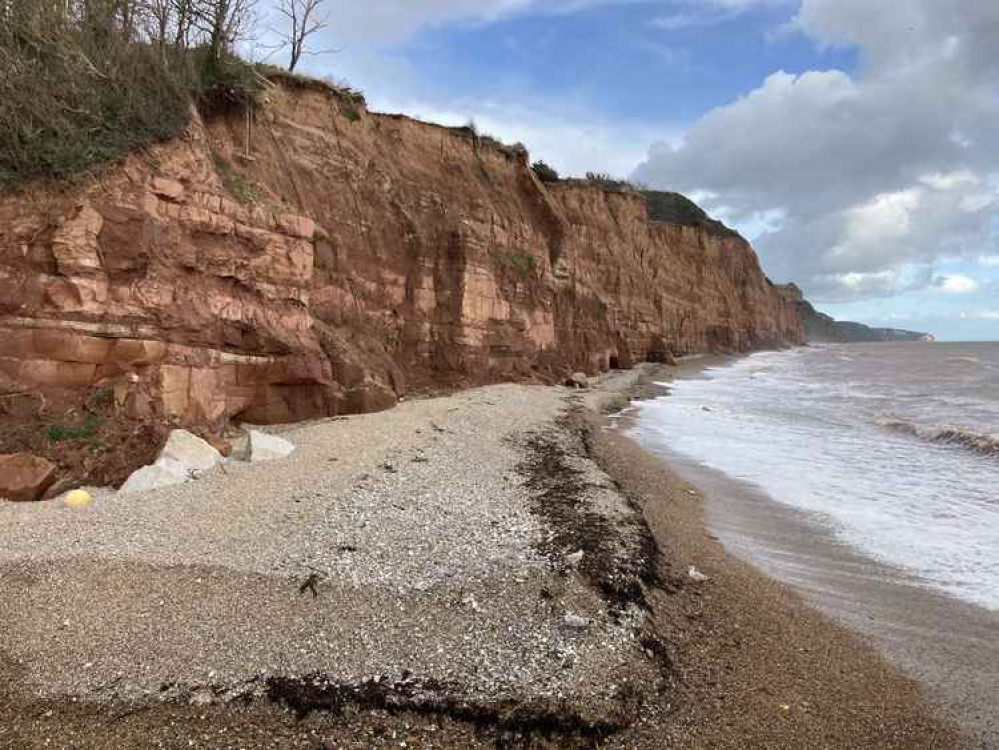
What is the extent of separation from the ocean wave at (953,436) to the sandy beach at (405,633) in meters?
8.80

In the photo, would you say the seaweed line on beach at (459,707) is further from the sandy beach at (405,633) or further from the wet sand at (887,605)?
the wet sand at (887,605)

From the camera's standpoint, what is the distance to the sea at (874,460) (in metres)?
6.98

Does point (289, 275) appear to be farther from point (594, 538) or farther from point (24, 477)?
point (594, 538)

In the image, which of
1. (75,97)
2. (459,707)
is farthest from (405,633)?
(75,97)

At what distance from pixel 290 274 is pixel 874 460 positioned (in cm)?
1167

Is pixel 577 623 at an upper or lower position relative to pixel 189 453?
lower

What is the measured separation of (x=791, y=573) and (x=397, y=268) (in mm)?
13159

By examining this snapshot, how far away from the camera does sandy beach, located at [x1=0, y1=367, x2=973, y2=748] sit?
12.0 ft

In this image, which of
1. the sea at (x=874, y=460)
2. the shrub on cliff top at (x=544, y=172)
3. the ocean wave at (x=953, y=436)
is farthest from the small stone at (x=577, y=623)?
the shrub on cliff top at (x=544, y=172)

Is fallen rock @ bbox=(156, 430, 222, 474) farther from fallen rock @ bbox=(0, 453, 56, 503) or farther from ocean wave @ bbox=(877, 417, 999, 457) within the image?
ocean wave @ bbox=(877, 417, 999, 457)

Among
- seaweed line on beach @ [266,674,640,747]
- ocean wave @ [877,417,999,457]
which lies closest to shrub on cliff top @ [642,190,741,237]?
ocean wave @ [877,417,999,457]

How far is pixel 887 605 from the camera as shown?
5559 millimetres

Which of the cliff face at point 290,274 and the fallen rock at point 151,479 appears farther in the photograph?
the cliff face at point 290,274

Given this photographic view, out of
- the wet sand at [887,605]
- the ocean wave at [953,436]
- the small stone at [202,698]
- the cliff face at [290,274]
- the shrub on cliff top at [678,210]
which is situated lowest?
the small stone at [202,698]
